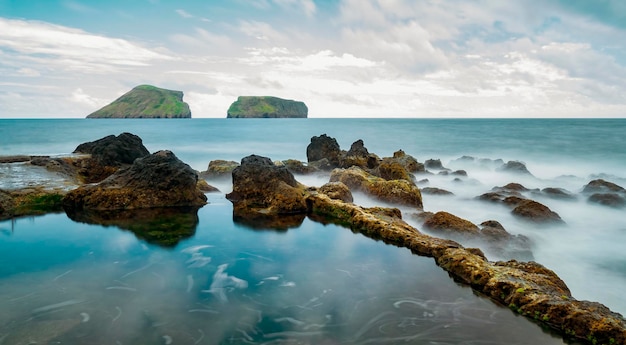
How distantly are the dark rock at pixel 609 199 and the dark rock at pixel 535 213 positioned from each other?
566 centimetres

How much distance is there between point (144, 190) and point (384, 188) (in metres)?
9.75

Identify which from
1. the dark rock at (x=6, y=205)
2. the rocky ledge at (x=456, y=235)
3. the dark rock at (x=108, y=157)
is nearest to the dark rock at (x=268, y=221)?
the rocky ledge at (x=456, y=235)

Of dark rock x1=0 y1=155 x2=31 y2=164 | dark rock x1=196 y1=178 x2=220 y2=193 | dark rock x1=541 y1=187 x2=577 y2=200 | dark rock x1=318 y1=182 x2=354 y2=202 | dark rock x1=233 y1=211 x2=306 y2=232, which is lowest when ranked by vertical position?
dark rock x1=233 y1=211 x2=306 y2=232

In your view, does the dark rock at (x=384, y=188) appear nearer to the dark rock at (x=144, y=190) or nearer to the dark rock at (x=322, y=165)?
the dark rock at (x=322, y=165)

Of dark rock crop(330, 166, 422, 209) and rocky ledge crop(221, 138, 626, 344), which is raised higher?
dark rock crop(330, 166, 422, 209)

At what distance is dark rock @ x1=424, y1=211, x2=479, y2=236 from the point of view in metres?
12.1

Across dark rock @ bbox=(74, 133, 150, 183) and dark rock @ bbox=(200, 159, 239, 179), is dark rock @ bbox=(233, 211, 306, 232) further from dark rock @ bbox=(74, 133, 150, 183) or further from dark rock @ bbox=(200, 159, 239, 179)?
dark rock @ bbox=(74, 133, 150, 183)

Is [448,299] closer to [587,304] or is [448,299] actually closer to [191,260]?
[587,304]

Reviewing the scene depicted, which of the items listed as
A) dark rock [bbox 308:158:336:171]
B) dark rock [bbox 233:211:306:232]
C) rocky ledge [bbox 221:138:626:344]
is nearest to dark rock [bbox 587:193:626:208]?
rocky ledge [bbox 221:138:626:344]

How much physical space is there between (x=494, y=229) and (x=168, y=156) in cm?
1277

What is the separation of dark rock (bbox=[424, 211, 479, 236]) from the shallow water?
8.52ft

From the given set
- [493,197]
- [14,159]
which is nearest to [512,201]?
[493,197]

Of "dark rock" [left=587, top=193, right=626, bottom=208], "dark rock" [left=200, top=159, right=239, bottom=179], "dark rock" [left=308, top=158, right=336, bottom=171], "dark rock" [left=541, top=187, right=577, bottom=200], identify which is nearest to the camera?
"dark rock" [left=587, top=193, right=626, bottom=208]

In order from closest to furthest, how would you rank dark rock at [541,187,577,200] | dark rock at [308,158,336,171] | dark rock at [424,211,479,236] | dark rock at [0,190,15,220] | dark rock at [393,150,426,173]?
1. dark rock at [424,211,479,236]
2. dark rock at [0,190,15,220]
3. dark rock at [541,187,577,200]
4. dark rock at [308,158,336,171]
5. dark rock at [393,150,426,173]
